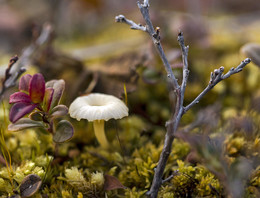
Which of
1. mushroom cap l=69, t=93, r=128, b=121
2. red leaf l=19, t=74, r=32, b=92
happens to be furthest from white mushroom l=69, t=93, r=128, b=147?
red leaf l=19, t=74, r=32, b=92

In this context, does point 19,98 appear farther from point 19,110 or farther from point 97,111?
point 97,111

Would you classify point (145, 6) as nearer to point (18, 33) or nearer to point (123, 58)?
point (123, 58)

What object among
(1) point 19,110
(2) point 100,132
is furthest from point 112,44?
(1) point 19,110

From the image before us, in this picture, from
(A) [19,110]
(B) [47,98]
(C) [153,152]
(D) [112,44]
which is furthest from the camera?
(D) [112,44]

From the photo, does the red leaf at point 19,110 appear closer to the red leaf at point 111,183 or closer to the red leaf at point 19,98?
the red leaf at point 19,98

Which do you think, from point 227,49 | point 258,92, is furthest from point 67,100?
point 227,49

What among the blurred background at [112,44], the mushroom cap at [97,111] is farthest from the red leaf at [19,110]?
the blurred background at [112,44]
